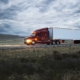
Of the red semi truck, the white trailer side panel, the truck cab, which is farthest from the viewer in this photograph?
the white trailer side panel

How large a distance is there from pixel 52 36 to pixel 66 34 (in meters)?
5.65

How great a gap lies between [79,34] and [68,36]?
3.96 metres

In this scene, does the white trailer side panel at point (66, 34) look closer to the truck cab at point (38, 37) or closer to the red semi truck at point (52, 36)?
the red semi truck at point (52, 36)

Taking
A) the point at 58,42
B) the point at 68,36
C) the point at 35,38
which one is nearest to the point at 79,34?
the point at 68,36

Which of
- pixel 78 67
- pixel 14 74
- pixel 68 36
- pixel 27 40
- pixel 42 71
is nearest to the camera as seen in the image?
pixel 14 74

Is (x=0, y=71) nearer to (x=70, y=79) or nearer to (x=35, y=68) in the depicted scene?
(x=35, y=68)

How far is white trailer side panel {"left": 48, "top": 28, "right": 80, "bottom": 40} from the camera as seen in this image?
49.1 meters

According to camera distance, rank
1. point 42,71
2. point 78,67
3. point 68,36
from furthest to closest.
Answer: point 68,36, point 78,67, point 42,71

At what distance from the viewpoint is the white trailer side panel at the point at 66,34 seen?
4909cm

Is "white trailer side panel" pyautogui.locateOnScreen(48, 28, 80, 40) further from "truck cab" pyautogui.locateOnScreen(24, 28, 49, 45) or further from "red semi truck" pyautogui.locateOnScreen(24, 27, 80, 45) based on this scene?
"truck cab" pyautogui.locateOnScreen(24, 28, 49, 45)

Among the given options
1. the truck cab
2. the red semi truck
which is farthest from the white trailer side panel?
the truck cab

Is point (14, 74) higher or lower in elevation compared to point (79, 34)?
lower

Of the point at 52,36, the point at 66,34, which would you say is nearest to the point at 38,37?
the point at 52,36

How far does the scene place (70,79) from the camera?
11.6 meters
